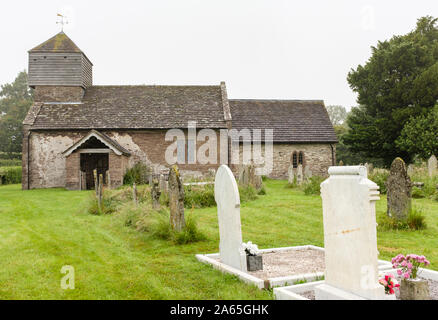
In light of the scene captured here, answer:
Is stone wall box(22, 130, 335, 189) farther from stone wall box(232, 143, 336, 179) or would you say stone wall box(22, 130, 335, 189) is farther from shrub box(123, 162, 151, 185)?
stone wall box(232, 143, 336, 179)

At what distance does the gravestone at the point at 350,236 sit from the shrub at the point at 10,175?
→ 33.4 m

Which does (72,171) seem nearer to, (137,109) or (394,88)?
(137,109)

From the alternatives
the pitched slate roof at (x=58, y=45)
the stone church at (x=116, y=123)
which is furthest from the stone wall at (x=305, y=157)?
the pitched slate roof at (x=58, y=45)

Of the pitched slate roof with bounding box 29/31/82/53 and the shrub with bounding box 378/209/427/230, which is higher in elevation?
the pitched slate roof with bounding box 29/31/82/53

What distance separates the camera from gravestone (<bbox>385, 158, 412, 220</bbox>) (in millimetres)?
9625

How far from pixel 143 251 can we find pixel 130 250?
0.30 meters

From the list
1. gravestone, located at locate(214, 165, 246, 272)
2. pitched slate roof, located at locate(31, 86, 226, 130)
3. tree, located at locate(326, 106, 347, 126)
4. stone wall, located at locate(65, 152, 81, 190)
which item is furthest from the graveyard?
tree, located at locate(326, 106, 347, 126)

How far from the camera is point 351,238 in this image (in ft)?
14.9

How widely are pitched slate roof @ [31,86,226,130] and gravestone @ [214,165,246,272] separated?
20043 mm

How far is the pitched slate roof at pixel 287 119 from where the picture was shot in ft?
98.0

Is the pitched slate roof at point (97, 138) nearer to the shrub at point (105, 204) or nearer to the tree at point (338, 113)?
the shrub at point (105, 204)
